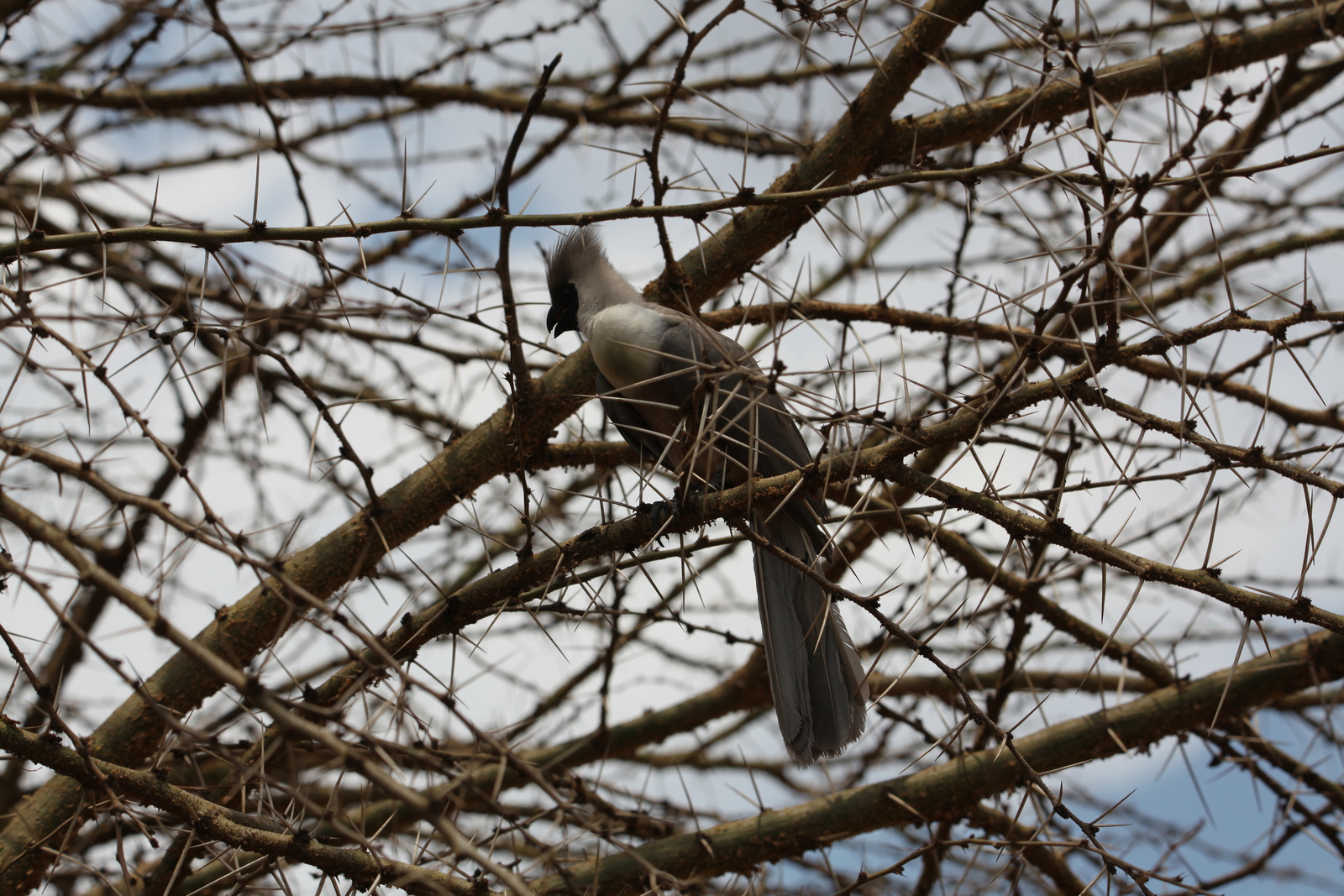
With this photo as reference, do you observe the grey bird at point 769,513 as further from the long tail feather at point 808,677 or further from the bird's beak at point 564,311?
the bird's beak at point 564,311

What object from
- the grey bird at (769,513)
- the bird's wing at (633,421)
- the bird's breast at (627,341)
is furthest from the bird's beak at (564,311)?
the bird's breast at (627,341)

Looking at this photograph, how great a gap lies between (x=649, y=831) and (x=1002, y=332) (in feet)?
6.27

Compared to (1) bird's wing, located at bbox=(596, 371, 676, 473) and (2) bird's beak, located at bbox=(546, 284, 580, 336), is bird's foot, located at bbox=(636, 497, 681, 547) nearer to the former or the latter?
(1) bird's wing, located at bbox=(596, 371, 676, 473)

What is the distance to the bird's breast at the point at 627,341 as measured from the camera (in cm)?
291

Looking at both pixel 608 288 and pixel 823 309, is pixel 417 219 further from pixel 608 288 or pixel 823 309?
pixel 608 288

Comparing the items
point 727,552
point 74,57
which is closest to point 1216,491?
point 727,552

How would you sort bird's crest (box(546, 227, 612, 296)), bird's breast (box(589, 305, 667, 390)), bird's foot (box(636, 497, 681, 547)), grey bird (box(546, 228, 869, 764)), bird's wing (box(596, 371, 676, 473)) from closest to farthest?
bird's foot (box(636, 497, 681, 547))
grey bird (box(546, 228, 869, 764))
bird's breast (box(589, 305, 667, 390))
bird's wing (box(596, 371, 676, 473))
bird's crest (box(546, 227, 612, 296))

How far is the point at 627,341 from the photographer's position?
2.86 m

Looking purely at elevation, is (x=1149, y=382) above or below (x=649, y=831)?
above

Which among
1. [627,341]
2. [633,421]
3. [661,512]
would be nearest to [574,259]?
[633,421]

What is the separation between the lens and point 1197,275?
13.4 ft

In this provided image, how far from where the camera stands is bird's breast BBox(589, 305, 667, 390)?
115 inches

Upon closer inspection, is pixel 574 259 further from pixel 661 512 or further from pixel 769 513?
pixel 769 513

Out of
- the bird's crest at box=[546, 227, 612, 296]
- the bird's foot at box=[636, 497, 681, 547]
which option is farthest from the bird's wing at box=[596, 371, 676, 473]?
the bird's crest at box=[546, 227, 612, 296]
